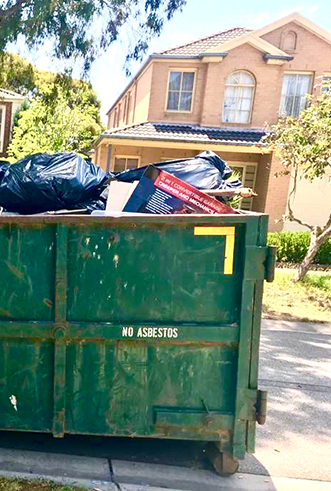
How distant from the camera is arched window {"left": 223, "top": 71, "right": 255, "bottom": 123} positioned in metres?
17.2

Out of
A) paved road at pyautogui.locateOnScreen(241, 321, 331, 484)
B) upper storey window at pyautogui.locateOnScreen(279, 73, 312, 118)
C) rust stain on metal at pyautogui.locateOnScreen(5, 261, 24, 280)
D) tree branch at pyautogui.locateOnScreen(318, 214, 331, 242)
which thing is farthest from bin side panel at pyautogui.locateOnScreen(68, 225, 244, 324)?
upper storey window at pyautogui.locateOnScreen(279, 73, 312, 118)

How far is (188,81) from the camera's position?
17.5m

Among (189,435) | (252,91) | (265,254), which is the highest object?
(252,91)

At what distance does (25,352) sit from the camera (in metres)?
3.12

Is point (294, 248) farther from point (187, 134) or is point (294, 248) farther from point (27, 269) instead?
point (27, 269)

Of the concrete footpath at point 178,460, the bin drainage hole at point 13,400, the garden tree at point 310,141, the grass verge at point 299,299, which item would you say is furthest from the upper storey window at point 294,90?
the bin drainage hole at point 13,400

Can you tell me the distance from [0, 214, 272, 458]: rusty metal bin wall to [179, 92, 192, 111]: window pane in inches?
605

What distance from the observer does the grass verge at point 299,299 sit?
844 centimetres

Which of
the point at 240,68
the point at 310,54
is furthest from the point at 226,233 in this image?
the point at 310,54

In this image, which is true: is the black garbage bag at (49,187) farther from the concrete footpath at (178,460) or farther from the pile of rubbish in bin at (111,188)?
the concrete footpath at (178,460)

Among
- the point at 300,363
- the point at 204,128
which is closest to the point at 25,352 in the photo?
the point at 300,363

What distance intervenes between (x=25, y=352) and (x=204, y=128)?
587 inches

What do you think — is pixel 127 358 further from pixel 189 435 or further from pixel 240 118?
pixel 240 118

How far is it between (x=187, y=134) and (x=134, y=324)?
13.8 meters
